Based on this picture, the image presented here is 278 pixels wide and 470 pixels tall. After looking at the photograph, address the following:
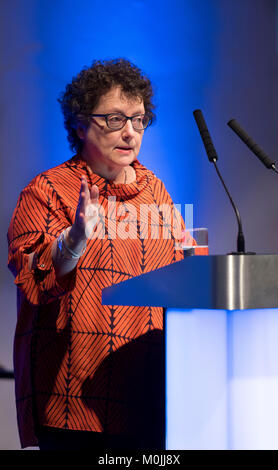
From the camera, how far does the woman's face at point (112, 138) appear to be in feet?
4.69

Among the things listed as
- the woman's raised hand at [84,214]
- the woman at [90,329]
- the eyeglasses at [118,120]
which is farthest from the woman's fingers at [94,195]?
the eyeglasses at [118,120]

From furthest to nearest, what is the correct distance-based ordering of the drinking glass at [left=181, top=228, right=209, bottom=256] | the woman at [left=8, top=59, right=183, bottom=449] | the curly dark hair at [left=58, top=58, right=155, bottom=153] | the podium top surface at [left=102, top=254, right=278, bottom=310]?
the curly dark hair at [left=58, top=58, right=155, bottom=153]
the drinking glass at [left=181, top=228, right=209, bottom=256]
the woman at [left=8, top=59, right=183, bottom=449]
the podium top surface at [left=102, top=254, right=278, bottom=310]

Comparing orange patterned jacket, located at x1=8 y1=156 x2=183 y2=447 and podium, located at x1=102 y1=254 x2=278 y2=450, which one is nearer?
podium, located at x1=102 y1=254 x2=278 y2=450

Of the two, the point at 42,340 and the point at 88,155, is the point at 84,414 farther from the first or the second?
the point at 88,155

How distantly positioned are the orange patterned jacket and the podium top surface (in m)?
0.46

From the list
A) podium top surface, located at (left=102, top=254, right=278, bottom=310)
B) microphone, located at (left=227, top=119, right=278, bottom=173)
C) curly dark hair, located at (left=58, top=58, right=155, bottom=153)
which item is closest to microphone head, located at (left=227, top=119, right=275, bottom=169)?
microphone, located at (left=227, top=119, right=278, bottom=173)

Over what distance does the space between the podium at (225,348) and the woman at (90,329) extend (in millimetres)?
384

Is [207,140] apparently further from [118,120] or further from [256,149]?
[118,120]

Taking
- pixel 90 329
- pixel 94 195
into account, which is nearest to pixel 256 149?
pixel 94 195

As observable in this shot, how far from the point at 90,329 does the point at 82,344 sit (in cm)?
4

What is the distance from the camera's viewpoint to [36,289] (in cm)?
116

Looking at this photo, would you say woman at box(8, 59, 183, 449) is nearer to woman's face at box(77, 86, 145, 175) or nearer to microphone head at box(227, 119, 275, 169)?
woman's face at box(77, 86, 145, 175)

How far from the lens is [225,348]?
81 centimetres

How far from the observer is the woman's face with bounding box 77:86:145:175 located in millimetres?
1431
